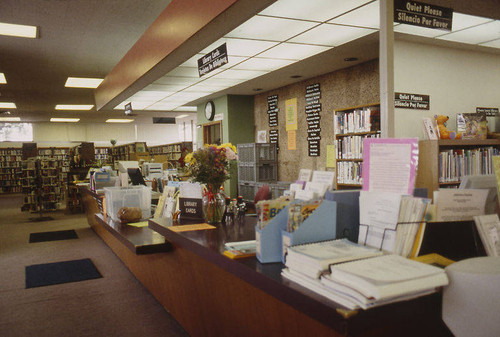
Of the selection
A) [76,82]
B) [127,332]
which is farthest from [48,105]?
[127,332]

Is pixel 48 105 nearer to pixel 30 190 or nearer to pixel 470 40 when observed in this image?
pixel 30 190

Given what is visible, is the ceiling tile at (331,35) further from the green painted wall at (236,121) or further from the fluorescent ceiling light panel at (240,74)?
the green painted wall at (236,121)

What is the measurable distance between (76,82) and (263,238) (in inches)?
351

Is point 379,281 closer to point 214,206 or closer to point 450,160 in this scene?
point 214,206

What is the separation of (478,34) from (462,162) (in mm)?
1686

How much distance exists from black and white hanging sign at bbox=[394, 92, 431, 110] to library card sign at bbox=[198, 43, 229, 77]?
1.93 metres

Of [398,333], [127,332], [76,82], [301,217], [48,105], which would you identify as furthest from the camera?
[48,105]

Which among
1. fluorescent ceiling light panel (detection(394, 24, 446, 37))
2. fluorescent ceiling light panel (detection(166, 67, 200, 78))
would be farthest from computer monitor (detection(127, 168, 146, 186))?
fluorescent ceiling light panel (detection(394, 24, 446, 37))

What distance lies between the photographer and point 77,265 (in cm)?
519

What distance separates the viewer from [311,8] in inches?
156

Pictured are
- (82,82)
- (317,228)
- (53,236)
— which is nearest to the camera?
(317,228)

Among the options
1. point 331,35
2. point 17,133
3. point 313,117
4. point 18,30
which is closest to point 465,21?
point 331,35

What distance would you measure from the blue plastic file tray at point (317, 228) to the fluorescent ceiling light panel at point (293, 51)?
4060mm

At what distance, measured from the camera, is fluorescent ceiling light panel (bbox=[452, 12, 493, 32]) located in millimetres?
4031
